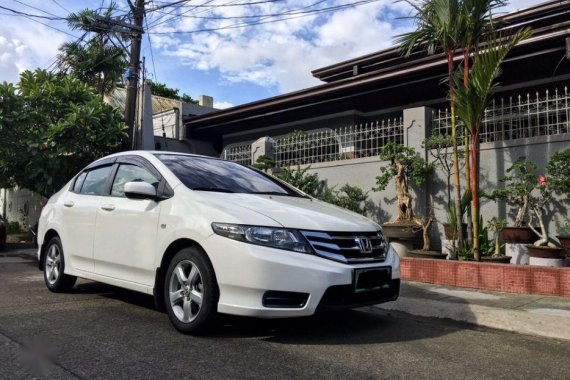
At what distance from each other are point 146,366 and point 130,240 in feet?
5.55

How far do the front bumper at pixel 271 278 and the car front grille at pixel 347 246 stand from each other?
91mm

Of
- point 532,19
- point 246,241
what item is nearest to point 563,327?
point 246,241

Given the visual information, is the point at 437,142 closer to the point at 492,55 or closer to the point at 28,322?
the point at 492,55

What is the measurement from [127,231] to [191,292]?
114 centimetres

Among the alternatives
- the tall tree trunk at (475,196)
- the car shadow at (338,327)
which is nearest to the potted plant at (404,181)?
the tall tree trunk at (475,196)

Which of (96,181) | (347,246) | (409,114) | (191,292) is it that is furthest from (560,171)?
(96,181)

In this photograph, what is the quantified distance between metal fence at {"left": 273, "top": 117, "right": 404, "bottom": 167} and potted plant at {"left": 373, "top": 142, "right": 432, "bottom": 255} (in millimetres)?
574

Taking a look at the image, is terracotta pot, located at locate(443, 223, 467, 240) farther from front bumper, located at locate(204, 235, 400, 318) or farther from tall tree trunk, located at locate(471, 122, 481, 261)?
front bumper, located at locate(204, 235, 400, 318)

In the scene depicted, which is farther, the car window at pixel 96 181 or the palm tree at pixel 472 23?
the palm tree at pixel 472 23

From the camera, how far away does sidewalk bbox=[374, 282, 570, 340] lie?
502 centimetres

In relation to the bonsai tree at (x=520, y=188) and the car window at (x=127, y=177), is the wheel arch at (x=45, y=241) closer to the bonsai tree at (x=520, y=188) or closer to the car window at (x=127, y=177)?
the car window at (x=127, y=177)

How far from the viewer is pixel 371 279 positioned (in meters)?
4.38

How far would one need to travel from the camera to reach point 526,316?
205 inches

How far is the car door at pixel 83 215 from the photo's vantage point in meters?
A: 5.69
